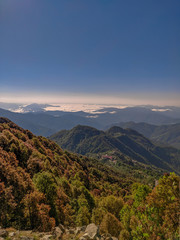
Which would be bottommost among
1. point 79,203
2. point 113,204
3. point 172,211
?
point 113,204

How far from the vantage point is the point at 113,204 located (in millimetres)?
44812

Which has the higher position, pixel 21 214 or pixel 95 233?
pixel 95 233

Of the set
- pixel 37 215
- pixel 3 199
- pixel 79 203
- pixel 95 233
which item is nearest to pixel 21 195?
pixel 3 199

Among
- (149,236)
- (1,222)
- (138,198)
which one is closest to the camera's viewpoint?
(149,236)

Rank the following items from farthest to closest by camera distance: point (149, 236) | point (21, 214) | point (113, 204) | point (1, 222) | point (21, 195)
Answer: point (113, 204), point (21, 195), point (21, 214), point (1, 222), point (149, 236)

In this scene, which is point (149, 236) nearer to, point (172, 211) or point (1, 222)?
point (172, 211)

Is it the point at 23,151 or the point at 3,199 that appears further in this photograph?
the point at 23,151

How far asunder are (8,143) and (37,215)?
3382 centimetres

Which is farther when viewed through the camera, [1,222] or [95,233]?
[1,222]

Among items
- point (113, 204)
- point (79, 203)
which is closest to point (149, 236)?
point (79, 203)

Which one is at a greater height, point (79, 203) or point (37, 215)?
point (37, 215)

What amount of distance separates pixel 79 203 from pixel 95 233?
27.6 metres

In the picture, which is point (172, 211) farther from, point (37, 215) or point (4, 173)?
point (4, 173)

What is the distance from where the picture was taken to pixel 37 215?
2125cm
